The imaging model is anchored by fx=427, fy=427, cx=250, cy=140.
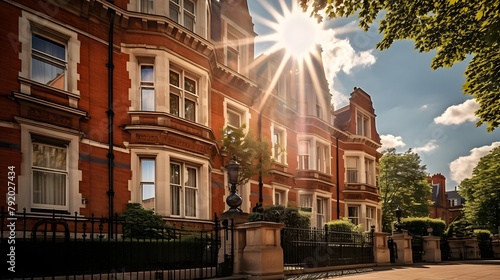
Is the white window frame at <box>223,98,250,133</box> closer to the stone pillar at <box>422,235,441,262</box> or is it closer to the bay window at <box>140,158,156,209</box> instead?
the bay window at <box>140,158,156,209</box>

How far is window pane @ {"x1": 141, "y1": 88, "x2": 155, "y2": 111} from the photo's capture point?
1419cm

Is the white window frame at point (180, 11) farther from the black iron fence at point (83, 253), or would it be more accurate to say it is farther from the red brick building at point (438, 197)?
the red brick building at point (438, 197)

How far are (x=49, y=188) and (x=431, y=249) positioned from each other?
1890 centimetres

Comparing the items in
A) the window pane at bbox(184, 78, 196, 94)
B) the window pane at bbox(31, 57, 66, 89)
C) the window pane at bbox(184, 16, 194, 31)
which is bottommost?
the window pane at bbox(31, 57, 66, 89)

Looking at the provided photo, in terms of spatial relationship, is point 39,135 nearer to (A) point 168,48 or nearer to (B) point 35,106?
(B) point 35,106

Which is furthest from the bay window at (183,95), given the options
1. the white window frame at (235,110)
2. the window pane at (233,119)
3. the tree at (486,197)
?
the tree at (486,197)

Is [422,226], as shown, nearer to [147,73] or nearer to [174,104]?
[174,104]

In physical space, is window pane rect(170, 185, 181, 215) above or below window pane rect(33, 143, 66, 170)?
below

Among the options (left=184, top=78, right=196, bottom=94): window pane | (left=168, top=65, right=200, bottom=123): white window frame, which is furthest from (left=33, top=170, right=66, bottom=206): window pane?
(left=184, top=78, right=196, bottom=94): window pane

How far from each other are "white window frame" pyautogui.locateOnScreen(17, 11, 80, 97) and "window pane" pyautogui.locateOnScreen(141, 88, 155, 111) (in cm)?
227

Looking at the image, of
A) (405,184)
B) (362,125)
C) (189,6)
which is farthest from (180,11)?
(405,184)

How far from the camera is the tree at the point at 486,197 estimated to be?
42156mm

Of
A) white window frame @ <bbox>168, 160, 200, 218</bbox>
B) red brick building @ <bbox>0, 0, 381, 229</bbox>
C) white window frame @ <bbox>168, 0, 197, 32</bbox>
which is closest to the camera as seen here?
red brick building @ <bbox>0, 0, 381, 229</bbox>

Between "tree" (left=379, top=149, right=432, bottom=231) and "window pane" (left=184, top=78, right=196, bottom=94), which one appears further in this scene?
"tree" (left=379, top=149, right=432, bottom=231)
